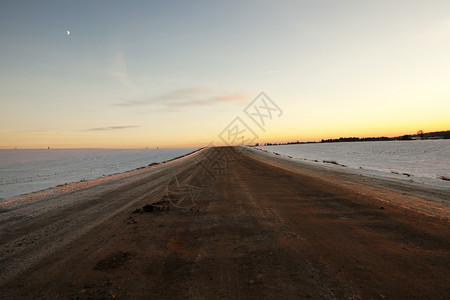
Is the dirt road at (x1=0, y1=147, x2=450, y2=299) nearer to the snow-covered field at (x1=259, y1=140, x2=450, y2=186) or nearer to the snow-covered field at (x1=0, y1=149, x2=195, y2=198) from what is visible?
the snow-covered field at (x1=259, y1=140, x2=450, y2=186)

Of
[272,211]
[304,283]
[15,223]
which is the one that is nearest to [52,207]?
[15,223]

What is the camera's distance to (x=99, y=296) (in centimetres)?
284

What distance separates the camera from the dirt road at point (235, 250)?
9.62ft

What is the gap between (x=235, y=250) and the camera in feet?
13.2

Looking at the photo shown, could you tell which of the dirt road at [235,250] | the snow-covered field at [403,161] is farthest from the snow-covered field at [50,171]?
the snow-covered field at [403,161]

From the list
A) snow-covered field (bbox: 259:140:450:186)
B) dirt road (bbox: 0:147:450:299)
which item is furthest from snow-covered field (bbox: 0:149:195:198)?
snow-covered field (bbox: 259:140:450:186)

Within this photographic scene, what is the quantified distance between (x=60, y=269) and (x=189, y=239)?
7.12 ft

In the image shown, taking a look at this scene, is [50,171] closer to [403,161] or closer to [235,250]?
[235,250]

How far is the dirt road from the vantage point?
9.62ft

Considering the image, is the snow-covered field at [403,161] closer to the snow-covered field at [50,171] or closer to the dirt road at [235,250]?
the dirt road at [235,250]

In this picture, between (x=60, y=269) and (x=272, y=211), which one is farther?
(x=272, y=211)

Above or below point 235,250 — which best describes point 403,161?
below

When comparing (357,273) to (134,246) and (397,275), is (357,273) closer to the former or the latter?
(397,275)

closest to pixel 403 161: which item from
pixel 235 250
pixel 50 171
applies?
pixel 235 250
